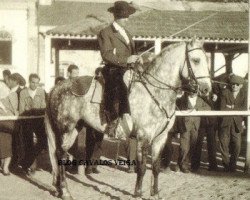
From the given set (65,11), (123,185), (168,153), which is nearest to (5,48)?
(65,11)

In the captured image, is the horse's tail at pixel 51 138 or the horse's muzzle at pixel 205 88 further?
the horse's tail at pixel 51 138

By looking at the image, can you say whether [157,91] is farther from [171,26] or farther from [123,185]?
[171,26]

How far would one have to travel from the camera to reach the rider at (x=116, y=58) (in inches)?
283

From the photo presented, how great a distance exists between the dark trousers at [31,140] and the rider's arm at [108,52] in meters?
2.82

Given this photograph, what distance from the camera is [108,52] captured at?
286 inches

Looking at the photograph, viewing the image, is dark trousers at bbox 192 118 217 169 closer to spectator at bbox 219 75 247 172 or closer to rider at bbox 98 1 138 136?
spectator at bbox 219 75 247 172

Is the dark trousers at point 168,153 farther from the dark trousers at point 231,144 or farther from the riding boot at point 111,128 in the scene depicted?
the riding boot at point 111,128

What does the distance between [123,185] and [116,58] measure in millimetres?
2388

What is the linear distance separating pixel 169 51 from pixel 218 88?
2783 millimetres

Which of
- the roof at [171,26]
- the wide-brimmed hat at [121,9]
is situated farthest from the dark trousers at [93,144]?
the roof at [171,26]

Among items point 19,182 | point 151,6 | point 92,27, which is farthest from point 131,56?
point 151,6

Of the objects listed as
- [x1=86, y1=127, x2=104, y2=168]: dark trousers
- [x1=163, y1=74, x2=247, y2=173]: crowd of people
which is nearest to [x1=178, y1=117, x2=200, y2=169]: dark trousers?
[x1=163, y1=74, x2=247, y2=173]: crowd of people

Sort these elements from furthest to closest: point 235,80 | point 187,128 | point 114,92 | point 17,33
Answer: point 17,33 → point 187,128 → point 235,80 → point 114,92

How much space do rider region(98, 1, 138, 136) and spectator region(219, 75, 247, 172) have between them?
8.87 ft
